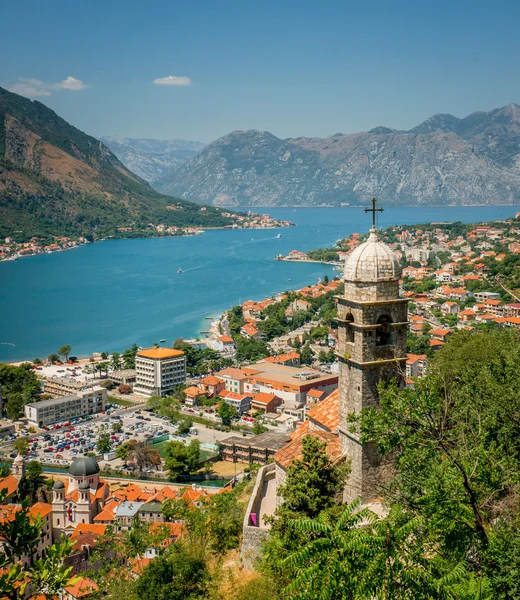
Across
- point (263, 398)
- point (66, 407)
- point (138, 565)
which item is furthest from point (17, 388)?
point (138, 565)

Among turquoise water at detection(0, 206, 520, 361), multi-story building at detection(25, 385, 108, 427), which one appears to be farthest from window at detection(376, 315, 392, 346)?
turquoise water at detection(0, 206, 520, 361)

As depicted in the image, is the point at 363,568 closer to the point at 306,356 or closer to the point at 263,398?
the point at 263,398

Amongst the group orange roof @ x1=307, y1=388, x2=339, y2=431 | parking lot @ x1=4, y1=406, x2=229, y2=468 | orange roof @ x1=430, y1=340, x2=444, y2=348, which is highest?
orange roof @ x1=307, y1=388, x2=339, y2=431

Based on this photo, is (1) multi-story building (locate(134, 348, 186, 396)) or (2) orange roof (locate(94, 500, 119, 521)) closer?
(2) orange roof (locate(94, 500, 119, 521))

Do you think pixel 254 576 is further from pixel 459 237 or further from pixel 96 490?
pixel 459 237

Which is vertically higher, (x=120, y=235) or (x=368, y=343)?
(x=368, y=343)

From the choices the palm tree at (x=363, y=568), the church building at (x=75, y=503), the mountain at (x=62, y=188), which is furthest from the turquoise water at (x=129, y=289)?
the palm tree at (x=363, y=568)

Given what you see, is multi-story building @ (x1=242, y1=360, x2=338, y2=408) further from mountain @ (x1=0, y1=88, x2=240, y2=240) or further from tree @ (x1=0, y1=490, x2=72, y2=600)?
mountain @ (x1=0, y1=88, x2=240, y2=240)
